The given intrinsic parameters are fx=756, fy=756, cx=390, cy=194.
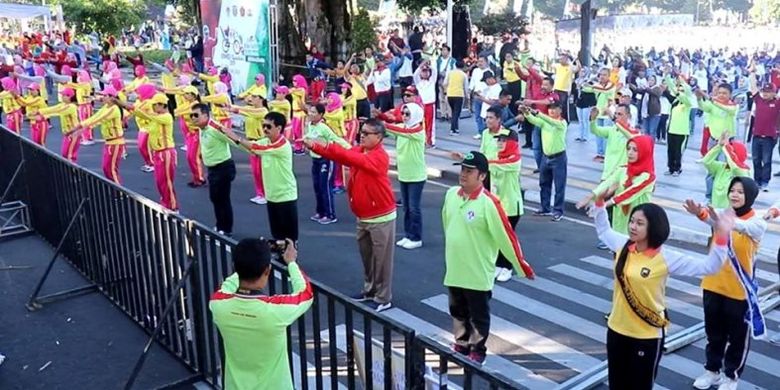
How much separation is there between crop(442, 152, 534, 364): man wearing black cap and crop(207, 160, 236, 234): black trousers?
15.3ft

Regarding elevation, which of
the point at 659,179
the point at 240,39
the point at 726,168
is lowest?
the point at 659,179

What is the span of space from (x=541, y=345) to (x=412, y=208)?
11.0 ft

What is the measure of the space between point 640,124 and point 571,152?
3600mm

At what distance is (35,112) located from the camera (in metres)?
15.4

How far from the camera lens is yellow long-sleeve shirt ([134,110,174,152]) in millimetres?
10844

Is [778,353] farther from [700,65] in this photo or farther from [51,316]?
[700,65]

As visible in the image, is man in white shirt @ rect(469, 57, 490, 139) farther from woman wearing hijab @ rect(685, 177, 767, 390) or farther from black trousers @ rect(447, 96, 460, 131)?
woman wearing hijab @ rect(685, 177, 767, 390)

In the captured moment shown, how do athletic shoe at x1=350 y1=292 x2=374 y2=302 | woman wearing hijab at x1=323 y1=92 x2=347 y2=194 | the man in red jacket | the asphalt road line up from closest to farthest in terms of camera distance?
the asphalt road
the man in red jacket
athletic shoe at x1=350 y1=292 x2=374 y2=302
woman wearing hijab at x1=323 y1=92 x2=347 y2=194

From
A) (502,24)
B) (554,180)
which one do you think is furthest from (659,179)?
(502,24)

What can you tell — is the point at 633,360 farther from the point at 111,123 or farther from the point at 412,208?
the point at 111,123

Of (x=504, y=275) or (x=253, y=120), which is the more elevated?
(x=253, y=120)

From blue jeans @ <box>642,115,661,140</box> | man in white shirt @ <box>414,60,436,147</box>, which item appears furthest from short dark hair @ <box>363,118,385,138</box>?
blue jeans @ <box>642,115,661,140</box>

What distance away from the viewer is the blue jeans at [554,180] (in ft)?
36.5

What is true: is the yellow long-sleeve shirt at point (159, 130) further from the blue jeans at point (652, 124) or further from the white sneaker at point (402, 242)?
the blue jeans at point (652, 124)
